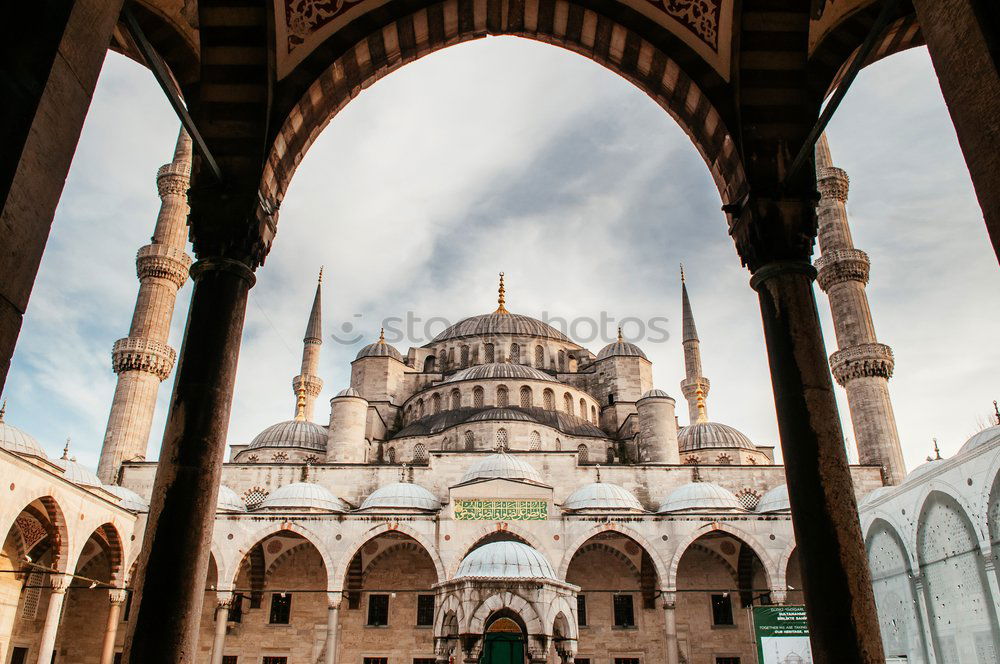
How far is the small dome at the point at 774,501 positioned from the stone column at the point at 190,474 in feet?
61.7

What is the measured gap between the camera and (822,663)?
4109 millimetres

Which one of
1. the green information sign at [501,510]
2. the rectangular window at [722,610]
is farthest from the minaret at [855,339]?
the green information sign at [501,510]

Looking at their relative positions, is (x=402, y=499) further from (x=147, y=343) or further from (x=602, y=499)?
(x=147, y=343)

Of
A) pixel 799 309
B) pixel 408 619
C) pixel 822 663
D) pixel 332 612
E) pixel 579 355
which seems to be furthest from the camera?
pixel 579 355

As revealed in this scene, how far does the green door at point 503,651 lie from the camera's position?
34.7ft

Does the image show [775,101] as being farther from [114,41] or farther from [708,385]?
[708,385]

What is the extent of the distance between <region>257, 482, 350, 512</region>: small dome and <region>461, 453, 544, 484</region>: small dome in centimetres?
389

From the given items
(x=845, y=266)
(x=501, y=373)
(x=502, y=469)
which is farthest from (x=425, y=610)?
(x=845, y=266)

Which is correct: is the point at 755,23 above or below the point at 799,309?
above

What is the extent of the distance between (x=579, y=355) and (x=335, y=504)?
16.4 metres

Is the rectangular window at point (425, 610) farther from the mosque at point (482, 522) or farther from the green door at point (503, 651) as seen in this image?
the green door at point (503, 651)

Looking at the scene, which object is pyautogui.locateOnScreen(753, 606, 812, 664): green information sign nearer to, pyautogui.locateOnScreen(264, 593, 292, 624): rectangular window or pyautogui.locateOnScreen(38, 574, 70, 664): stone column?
pyautogui.locateOnScreen(264, 593, 292, 624): rectangular window

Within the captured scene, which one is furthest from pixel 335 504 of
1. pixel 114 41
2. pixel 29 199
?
pixel 29 199

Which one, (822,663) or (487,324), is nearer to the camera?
(822,663)
